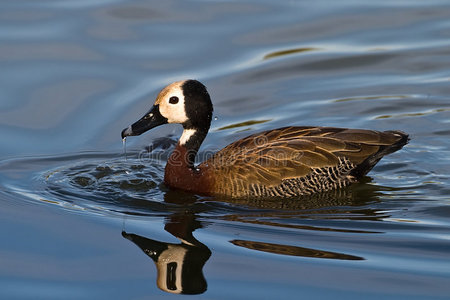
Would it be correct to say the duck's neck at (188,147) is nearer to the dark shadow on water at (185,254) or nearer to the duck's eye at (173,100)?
the duck's eye at (173,100)

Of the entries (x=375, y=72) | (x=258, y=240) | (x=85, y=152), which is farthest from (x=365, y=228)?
(x=375, y=72)

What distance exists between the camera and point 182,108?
901 centimetres

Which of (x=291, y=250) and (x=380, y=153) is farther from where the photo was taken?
(x=380, y=153)

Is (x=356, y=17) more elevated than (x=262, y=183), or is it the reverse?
(x=356, y=17)

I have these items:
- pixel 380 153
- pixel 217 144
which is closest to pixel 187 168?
pixel 217 144

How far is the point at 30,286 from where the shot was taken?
264 inches

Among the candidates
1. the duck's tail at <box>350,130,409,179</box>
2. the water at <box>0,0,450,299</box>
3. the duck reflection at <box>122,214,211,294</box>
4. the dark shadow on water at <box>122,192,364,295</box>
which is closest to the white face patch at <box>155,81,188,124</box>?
the water at <box>0,0,450,299</box>

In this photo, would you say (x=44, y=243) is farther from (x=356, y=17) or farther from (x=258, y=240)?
(x=356, y=17)

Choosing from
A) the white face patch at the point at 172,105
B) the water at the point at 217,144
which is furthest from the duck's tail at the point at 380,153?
the white face patch at the point at 172,105

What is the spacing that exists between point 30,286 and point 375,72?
22.4 feet

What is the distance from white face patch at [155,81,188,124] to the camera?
8.97m

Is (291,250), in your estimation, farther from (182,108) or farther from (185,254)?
(182,108)

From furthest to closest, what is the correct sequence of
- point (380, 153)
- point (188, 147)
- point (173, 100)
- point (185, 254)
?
point (188, 147)
point (380, 153)
point (173, 100)
point (185, 254)

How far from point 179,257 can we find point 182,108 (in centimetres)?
215
